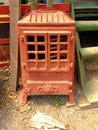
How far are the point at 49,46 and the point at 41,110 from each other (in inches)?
31.7

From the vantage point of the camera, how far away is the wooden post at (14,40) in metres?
3.02

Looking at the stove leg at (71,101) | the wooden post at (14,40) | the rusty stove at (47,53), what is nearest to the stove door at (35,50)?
the rusty stove at (47,53)

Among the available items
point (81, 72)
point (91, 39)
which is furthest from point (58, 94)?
point (91, 39)

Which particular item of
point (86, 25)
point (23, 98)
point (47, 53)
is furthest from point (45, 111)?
point (86, 25)

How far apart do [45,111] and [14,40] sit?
95cm

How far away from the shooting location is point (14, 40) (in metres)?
3.10

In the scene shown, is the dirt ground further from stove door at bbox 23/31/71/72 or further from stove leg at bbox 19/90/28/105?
stove door at bbox 23/31/71/72

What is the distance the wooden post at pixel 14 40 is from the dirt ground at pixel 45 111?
0.18m

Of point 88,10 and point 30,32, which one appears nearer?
point 30,32

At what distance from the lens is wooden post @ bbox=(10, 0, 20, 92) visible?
9.92ft

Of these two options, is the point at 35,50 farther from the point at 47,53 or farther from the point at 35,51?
the point at 47,53

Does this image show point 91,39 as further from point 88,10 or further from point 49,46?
point 49,46

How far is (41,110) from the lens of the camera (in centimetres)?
301

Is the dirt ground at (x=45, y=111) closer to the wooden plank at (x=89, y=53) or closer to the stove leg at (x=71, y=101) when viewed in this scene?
the stove leg at (x=71, y=101)
